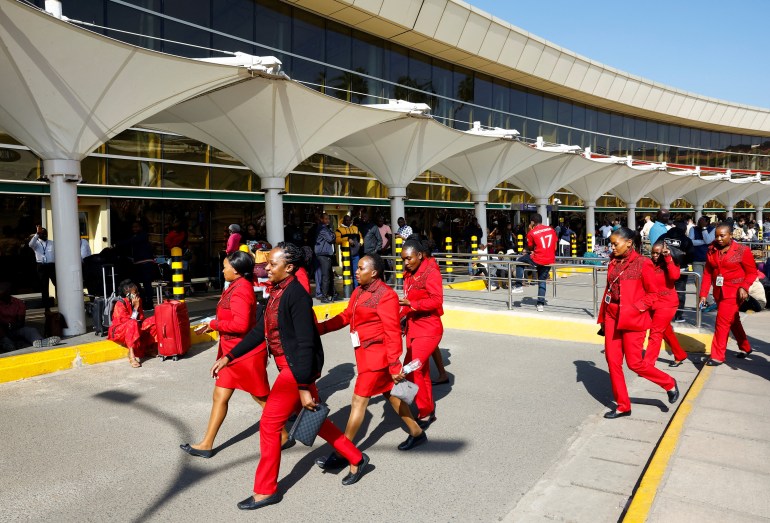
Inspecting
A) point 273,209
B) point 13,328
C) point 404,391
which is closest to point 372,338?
point 404,391

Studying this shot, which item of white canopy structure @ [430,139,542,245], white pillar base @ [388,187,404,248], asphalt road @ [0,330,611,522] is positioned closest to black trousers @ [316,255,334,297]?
asphalt road @ [0,330,611,522]

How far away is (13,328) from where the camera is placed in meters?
8.08

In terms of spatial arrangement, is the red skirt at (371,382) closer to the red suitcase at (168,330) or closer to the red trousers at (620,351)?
the red trousers at (620,351)

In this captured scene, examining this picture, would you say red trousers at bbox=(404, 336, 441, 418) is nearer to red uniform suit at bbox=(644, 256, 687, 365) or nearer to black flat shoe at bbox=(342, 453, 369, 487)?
black flat shoe at bbox=(342, 453, 369, 487)

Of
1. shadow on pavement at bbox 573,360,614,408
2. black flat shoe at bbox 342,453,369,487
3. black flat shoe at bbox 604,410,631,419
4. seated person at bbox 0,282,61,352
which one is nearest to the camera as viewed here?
black flat shoe at bbox 342,453,369,487

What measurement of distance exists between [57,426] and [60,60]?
5.52 metres

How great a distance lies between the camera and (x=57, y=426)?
18.1 feet

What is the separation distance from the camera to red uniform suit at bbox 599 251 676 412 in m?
5.16

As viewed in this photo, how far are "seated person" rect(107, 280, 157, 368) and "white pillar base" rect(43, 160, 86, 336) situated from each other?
1049 millimetres

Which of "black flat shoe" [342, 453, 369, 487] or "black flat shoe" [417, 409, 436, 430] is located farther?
"black flat shoe" [417, 409, 436, 430]

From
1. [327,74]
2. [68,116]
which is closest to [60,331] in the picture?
[68,116]

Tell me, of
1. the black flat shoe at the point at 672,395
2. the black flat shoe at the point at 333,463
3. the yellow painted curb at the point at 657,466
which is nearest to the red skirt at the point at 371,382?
the black flat shoe at the point at 333,463

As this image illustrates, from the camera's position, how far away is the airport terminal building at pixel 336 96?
49.2 ft

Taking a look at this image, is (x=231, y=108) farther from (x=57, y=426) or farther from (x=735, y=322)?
(x=735, y=322)
